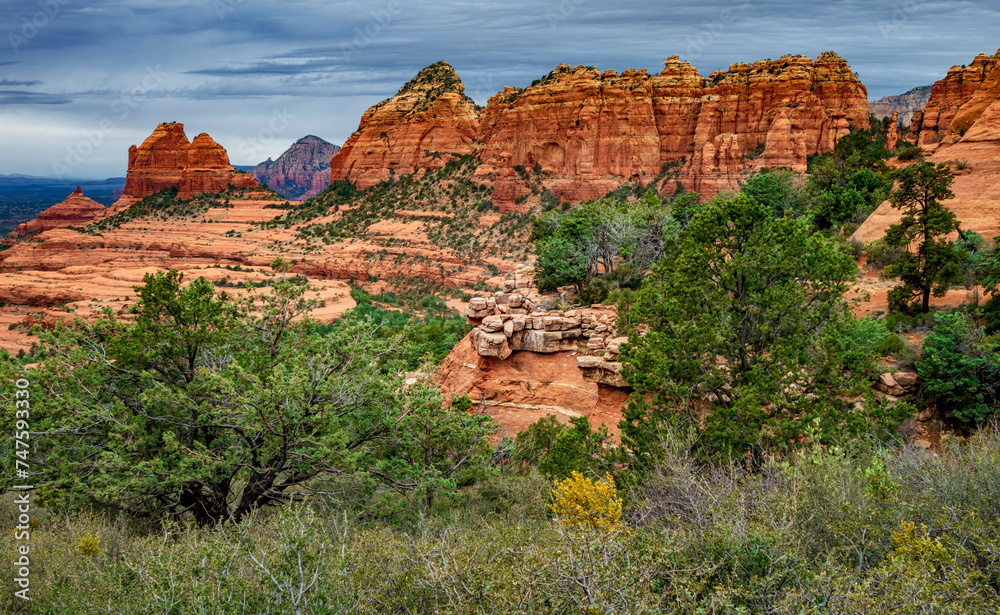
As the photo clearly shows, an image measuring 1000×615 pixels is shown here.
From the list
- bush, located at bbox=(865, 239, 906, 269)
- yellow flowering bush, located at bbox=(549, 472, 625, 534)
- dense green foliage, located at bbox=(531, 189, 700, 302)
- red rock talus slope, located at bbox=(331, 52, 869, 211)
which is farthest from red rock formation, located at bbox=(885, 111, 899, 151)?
yellow flowering bush, located at bbox=(549, 472, 625, 534)

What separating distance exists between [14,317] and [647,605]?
6497 cm

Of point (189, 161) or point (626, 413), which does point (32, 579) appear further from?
point (189, 161)

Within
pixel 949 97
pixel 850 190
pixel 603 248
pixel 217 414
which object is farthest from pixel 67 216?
pixel 949 97

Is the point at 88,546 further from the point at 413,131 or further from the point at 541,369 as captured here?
the point at 413,131

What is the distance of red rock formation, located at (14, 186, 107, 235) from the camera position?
107 metres

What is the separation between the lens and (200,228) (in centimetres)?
9069

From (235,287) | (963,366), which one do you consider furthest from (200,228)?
(963,366)

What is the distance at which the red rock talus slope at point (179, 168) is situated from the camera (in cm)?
10631

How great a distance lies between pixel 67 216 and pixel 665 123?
116195mm

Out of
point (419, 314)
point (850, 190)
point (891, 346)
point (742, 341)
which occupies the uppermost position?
point (850, 190)

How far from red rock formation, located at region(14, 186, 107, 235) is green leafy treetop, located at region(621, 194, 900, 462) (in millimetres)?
128288

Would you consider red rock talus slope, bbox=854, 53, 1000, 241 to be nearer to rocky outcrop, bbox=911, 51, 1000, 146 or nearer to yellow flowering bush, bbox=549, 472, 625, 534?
rocky outcrop, bbox=911, 51, 1000, 146

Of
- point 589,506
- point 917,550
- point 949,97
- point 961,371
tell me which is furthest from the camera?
point 949,97

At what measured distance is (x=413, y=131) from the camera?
83.4 metres
